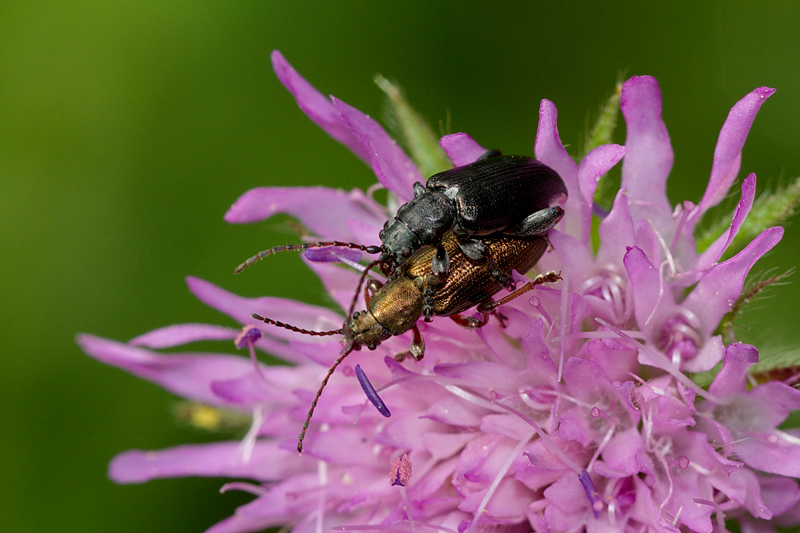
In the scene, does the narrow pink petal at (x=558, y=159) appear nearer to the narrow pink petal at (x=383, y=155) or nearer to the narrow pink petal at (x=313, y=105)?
the narrow pink petal at (x=383, y=155)

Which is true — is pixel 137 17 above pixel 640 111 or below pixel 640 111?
above

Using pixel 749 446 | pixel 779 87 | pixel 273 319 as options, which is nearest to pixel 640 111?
pixel 749 446

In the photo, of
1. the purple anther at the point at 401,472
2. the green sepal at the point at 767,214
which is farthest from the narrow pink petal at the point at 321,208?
the green sepal at the point at 767,214

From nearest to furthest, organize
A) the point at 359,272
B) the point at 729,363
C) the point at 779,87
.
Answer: the point at 729,363, the point at 359,272, the point at 779,87

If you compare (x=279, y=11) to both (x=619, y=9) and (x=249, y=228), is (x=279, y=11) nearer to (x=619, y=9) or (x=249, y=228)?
(x=249, y=228)

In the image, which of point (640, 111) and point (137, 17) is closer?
point (640, 111)

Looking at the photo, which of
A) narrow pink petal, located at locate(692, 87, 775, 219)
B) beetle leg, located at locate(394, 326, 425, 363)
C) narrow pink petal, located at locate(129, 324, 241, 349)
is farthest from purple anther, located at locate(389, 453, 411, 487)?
narrow pink petal, located at locate(692, 87, 775, 219)

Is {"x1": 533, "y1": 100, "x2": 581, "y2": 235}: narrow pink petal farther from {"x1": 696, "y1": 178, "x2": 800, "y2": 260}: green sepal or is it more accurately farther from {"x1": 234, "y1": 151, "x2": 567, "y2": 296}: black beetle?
{"x1": 696, "y1": 178, "x2": 800, "y2": 260}: green sepal
